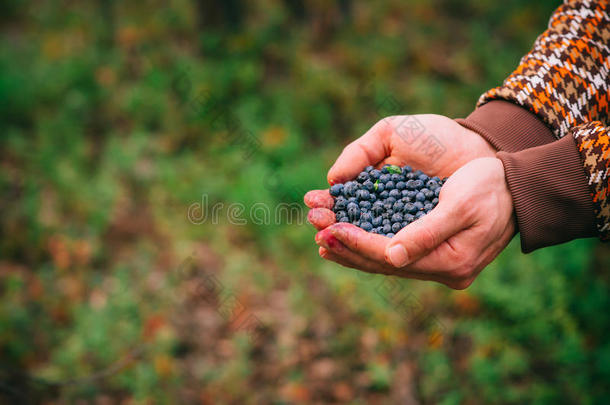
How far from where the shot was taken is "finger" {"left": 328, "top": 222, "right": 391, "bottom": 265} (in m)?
1.81

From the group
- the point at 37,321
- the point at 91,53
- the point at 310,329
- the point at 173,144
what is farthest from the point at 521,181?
the point at 91,53

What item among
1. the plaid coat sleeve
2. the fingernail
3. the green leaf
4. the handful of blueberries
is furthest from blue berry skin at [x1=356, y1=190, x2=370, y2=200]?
the plaid coat sleeve

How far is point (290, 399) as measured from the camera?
10.5 ft

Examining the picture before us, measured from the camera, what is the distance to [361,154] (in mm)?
2250

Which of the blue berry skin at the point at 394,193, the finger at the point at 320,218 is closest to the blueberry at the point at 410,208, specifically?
the blue berry skin at the point at 394,193

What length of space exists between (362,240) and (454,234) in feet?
1.31

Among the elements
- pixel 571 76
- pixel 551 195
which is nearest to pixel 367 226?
pixel 551 195

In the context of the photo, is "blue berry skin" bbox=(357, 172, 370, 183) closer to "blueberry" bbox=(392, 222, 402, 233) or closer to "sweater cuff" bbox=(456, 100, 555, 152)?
"blueberry" bbox=(392, 222, 402, 233)

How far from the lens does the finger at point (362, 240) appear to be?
181 centimetres

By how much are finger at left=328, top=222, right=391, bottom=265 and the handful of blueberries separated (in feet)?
0.49

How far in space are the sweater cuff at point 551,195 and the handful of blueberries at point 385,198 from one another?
0.38 meters

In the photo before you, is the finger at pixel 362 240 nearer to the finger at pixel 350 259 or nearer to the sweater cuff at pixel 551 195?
the finger at pixel 350 259

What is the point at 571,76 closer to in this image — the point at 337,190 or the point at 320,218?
the point at 337,190

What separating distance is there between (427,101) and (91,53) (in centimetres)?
503
